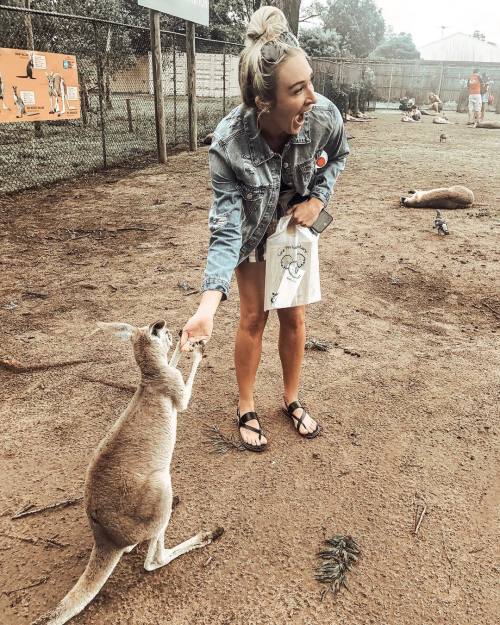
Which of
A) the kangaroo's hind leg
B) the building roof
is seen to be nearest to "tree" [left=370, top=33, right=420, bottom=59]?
the building roof

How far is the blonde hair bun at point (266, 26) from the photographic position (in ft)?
6.02

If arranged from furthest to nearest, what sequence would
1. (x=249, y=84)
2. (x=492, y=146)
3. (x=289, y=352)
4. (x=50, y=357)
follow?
(x=492, y=146)
(x=50, y=357)
(x=289, y=352)
(x=249, y=84)

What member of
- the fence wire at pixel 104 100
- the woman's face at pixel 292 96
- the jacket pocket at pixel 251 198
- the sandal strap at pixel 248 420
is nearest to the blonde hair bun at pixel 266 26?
the woman's face at pixel 292 96

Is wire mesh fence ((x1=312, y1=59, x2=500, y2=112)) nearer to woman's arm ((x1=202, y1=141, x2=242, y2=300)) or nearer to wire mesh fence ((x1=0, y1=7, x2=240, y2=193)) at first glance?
wire mesh fence ((x1=0, y1=7, x2=240, y2=193))

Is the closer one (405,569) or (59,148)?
(405,569)

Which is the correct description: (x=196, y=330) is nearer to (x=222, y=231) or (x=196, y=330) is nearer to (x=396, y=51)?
(x=222, y=231)

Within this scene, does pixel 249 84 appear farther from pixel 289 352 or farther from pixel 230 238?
pixel 289 352

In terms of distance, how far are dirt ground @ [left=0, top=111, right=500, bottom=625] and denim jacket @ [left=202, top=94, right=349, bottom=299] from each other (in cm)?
100

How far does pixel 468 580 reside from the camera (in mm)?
1921

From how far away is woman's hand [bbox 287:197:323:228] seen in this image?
228cm

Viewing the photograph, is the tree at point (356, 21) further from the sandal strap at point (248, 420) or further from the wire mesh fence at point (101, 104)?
the sandal strap at point (248, 420)

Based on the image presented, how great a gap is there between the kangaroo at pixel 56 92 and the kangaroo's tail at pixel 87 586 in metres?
6.67

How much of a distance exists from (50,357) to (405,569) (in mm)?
2359

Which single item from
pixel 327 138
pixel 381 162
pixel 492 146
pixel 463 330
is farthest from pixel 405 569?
pixel 492 146
